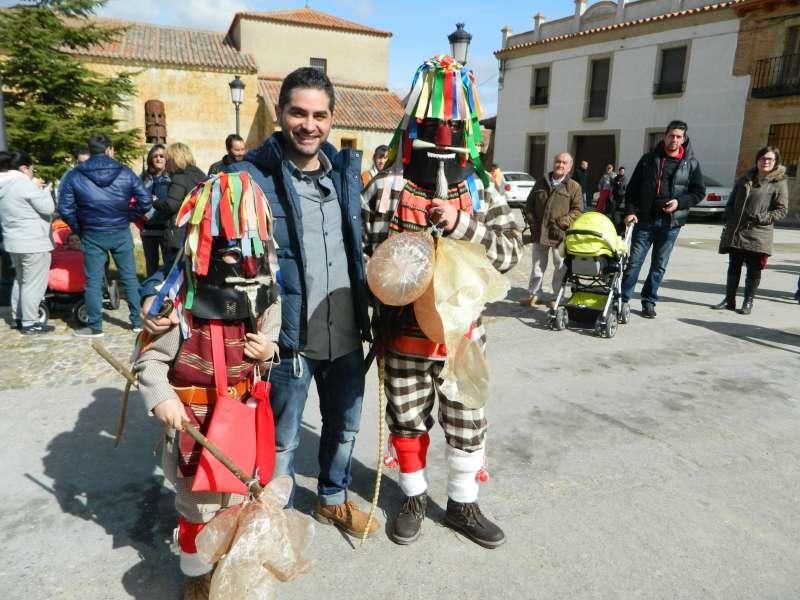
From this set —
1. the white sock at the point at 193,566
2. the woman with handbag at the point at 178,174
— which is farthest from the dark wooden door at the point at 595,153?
the white sock at the point at 193,566

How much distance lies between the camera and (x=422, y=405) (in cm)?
252

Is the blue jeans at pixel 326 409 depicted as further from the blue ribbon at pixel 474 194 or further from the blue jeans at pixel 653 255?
the blue jeans at pixel 653 255

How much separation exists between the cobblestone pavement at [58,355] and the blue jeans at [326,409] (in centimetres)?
245

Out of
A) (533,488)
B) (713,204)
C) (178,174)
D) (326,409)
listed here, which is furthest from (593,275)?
(713,204)

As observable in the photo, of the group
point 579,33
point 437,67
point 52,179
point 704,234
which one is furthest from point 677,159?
point 579,33

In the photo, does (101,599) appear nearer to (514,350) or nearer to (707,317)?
(514,350)

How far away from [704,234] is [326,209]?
1498 centimetres

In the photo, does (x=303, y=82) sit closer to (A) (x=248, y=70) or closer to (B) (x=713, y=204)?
(B) (x=713, y=204)

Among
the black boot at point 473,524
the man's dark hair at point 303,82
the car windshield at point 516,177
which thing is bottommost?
the black boot at point 473,524

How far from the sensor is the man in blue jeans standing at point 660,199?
6.11 meters

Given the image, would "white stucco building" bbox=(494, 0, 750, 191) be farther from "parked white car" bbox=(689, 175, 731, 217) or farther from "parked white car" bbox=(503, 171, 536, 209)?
"parked white car" bbox=(503, 171, 536, 209)

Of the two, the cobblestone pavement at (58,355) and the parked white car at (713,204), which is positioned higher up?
the parked white car at (713,204)

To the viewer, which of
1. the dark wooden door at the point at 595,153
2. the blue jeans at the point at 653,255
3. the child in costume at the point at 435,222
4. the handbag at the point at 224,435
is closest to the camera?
the handbag at the point at 224,435

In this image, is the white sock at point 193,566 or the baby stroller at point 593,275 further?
the baby stroller at point 593,275
